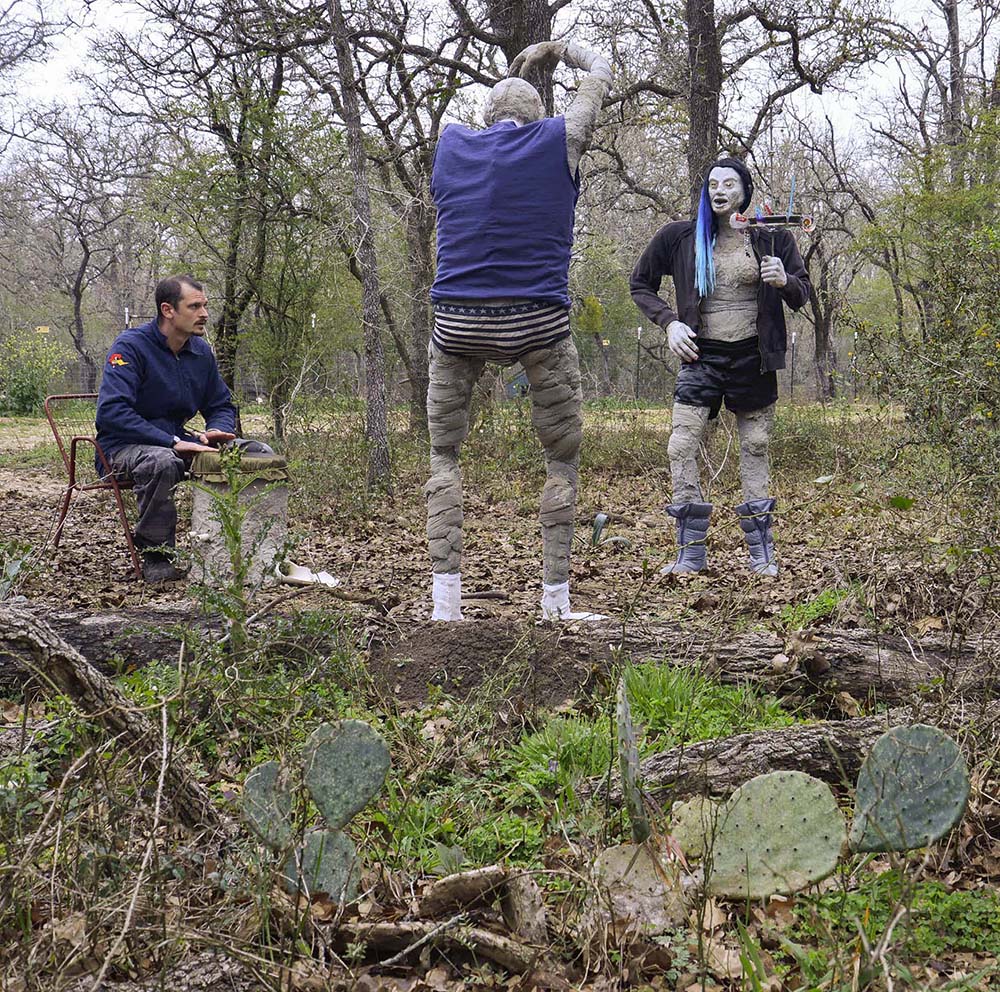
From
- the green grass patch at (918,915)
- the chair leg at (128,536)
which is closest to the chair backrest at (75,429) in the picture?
the chair leg at (128,536)

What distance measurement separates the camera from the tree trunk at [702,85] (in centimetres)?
1009

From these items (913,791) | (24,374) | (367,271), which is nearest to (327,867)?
(913,791)

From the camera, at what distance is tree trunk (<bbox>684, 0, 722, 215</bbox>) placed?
10.1 metres

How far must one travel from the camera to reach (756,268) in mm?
5156

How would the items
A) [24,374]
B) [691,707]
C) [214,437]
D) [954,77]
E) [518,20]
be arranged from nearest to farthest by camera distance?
1. [691,707]
2. [214,437]
3. [518,20]
4. [954,77]
5. [24,374]

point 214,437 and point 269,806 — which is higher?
point 214,437

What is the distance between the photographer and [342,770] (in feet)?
6.56

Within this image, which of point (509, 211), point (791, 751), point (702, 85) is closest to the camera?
point (791, 751)

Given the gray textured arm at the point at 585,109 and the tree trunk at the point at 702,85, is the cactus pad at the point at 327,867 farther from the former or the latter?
the tree trunk at the point at 702,85

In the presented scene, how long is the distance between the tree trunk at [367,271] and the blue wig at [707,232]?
3.94 metres

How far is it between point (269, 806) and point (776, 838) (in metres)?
1.06

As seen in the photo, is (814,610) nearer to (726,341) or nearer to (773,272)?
(726,341)

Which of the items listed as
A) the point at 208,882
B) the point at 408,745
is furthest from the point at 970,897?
the point at 208,882

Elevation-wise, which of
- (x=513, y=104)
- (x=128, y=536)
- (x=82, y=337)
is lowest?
(x=128, y=536)
